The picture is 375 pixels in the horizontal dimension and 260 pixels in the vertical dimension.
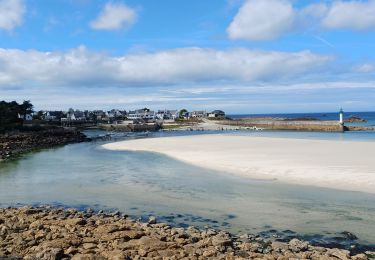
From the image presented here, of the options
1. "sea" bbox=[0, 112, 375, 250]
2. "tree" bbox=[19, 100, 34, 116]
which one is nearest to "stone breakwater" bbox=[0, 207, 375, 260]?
"sea" bbox=[0, 112, 375, 250]

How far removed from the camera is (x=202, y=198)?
16875mm

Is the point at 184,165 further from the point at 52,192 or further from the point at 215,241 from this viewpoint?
the point at 215,241

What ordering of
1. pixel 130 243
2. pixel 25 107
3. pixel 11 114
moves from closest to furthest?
1. pixel 130 243
2. pixel 11 114
3. pixel 25 107

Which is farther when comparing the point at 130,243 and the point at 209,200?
the point at 209,200

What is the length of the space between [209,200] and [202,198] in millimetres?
496

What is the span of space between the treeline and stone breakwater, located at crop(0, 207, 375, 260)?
52.9 meters

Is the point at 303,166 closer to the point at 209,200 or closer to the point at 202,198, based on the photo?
the point at 202,198

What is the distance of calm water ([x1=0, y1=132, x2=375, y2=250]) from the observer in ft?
42.1

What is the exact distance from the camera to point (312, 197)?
1620 centimetres

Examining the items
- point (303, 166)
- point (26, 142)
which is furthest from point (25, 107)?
point (303, 166)

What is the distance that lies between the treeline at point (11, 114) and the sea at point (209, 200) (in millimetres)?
38137

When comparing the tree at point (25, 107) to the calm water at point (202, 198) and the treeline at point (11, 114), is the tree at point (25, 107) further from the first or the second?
the calm water at point (202, 198)

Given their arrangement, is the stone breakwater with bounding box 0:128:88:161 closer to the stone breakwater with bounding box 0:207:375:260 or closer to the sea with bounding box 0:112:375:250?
the sea with bounding box 0:112:375:250

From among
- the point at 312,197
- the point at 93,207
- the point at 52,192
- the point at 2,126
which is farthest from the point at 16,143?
the point at 312,197
